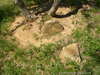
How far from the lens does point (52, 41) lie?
262 inches

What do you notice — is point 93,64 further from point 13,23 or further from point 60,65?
point 13,23

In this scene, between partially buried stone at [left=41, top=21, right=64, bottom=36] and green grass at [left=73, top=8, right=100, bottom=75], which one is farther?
partially buried stone at [left=41, top=21, right=64, bottom=36]

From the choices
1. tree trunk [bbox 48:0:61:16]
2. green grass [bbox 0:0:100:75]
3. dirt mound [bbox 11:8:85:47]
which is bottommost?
green grass [bbox 0:0:100:75]

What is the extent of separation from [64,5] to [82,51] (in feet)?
8.13

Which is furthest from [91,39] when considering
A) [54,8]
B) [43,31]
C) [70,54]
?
[54,8]

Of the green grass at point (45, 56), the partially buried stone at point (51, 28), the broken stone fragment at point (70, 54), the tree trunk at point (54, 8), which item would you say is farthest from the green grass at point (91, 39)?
the tree trunk at point (54, 8)

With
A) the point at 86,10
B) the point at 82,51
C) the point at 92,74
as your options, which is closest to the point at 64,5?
the point at 86,10

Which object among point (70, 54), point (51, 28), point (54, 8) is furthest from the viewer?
point (54, 8)

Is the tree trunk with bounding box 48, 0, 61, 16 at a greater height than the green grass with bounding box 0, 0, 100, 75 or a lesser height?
greater

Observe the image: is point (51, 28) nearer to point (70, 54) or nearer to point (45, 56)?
point (45, 56)

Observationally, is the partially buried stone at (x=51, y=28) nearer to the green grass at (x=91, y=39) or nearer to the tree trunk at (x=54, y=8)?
the green grass at (x=91, y=39)

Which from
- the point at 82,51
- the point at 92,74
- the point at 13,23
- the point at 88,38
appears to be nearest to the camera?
the point at 92,74

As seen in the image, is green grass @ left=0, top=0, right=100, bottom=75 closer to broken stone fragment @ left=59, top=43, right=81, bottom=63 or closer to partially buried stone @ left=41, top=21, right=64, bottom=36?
broken stone fragment @ left=59, top=43, right=81, bottom=63

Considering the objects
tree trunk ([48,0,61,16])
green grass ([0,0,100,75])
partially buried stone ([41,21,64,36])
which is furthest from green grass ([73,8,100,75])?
tree trunk ([48,0,61,16])
